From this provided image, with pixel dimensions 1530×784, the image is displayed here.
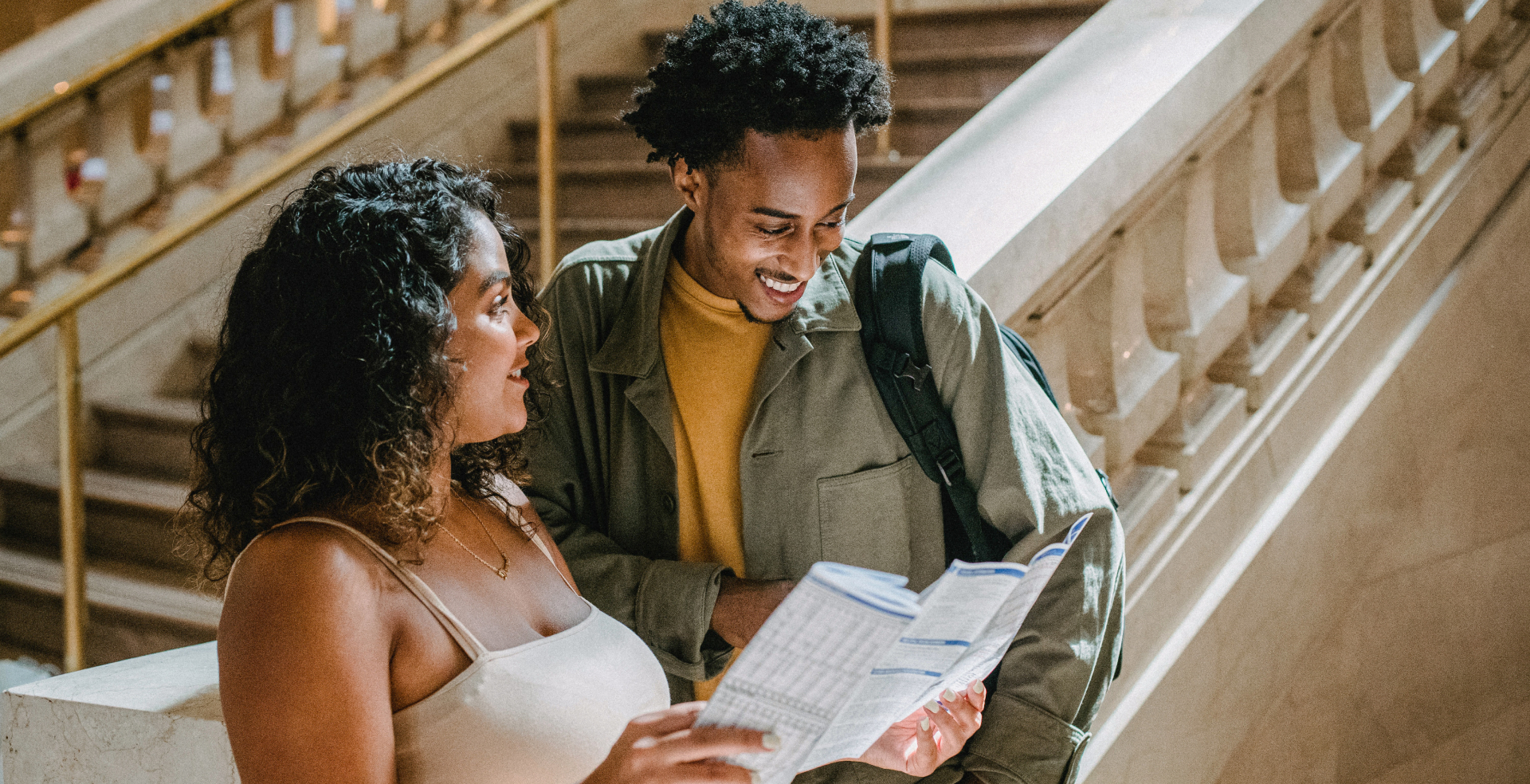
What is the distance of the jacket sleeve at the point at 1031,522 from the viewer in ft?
5.80

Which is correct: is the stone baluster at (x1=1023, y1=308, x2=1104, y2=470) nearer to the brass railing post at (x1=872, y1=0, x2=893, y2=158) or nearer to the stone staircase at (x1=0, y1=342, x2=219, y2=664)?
the brass railing post at (x1=872, y1=0, x2=893, y2=158)

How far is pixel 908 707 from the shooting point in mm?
1485

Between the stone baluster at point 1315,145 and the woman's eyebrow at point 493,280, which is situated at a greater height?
the woman's eyebrow at point 493,280

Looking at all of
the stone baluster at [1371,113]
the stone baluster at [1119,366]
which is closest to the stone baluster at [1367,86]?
the stone baluster at [1371,113]

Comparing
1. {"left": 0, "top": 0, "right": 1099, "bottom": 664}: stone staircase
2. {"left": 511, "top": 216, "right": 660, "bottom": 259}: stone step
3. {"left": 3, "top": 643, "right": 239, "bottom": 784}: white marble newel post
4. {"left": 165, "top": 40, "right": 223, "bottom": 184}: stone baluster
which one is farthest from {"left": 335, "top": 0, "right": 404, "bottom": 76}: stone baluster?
{"left": 3, "top": 643, "right": 239, "bottom": 784}: white marble newel post

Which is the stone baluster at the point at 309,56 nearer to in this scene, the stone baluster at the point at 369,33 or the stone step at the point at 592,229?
the stone baluster at the point at 369,33

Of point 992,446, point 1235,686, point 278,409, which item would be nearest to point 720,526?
point 992,446

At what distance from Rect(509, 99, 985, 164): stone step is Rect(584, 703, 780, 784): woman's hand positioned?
318 cm

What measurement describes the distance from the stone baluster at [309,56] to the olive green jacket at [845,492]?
2570mm

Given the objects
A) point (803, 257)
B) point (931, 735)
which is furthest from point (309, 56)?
point (931, 735)

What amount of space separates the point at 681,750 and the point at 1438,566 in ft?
11.5

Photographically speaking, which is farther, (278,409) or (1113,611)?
(1113,611)

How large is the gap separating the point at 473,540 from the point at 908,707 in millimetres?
585

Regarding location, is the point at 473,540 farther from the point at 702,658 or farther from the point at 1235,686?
the point at 1235,686
